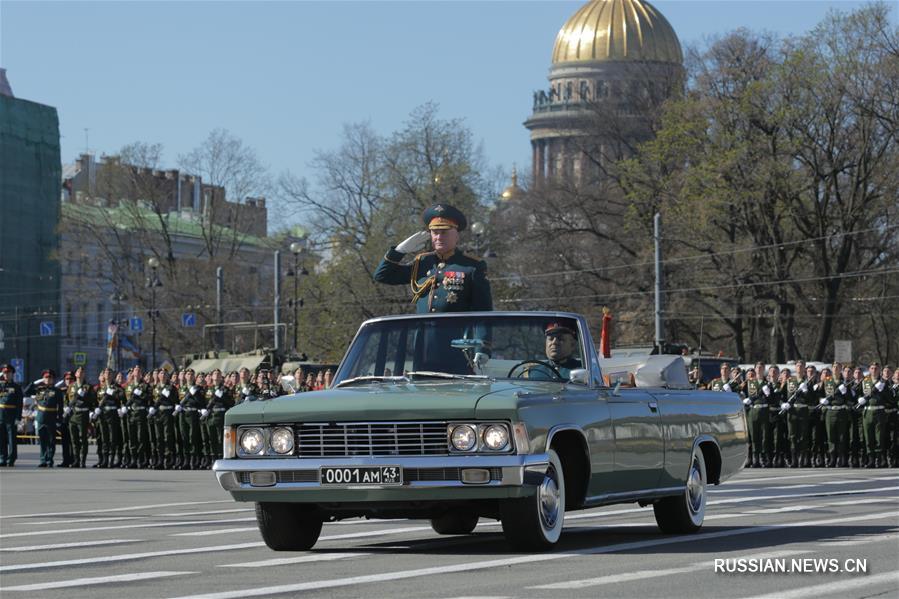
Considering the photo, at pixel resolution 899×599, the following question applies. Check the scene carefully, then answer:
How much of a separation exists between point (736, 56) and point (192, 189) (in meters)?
72.0

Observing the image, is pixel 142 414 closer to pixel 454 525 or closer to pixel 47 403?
pixel 47 403

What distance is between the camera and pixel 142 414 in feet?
122

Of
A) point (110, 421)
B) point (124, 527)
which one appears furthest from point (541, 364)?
point (110, 421)

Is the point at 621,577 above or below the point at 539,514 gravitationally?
below

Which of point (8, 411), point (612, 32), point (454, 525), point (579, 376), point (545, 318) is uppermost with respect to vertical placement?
point (612, 32)

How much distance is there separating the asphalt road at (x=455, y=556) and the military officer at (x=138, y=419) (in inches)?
656

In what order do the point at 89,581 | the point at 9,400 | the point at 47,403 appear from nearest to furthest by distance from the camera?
the point at 89,581 → the point at 9,400 → the point at 47,403

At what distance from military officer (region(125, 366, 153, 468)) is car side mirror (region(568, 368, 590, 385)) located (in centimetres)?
2489

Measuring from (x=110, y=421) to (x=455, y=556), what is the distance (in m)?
26.4

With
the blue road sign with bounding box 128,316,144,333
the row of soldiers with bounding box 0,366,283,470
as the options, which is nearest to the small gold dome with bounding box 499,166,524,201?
the blue road sign with bounding box 128,316,144,333

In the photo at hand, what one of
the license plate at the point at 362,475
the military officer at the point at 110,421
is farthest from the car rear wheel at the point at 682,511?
the military officer at the point at 110,421

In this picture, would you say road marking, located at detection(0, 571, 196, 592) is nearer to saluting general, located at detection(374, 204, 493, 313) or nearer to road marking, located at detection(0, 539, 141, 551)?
road marking, located at detection(0, 539, 141, 551)

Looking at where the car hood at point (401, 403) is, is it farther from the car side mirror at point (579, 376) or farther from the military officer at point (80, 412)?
the military officer at point (80, 412)

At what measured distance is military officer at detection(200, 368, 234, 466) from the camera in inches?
1404
